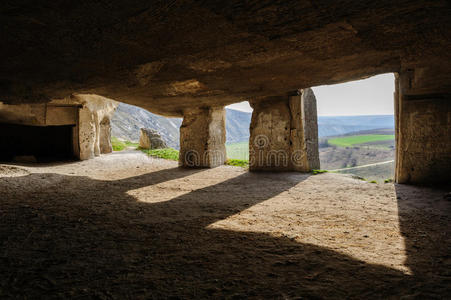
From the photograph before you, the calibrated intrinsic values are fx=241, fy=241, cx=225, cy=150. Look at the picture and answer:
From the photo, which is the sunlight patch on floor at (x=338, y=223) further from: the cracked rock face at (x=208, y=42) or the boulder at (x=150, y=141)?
the boulder at (x=150, y=141)

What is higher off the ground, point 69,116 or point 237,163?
point 69,116

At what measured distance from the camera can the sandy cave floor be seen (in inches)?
57.1

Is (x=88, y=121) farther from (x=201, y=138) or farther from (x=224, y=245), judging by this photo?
(x=224, y=245)

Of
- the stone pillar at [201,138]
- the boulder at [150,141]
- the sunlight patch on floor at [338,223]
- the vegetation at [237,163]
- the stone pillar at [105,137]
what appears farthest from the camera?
the boulder at [150,141]

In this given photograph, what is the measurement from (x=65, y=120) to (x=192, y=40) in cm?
903

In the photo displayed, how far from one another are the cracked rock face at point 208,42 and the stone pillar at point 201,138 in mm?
3142

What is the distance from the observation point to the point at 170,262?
1.79 meters

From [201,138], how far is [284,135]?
110 inches

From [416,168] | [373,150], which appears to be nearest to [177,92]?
[416,168]

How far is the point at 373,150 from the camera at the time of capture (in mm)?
18453

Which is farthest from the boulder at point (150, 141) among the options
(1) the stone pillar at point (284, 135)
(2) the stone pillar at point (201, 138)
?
(1) the stone pillar at point (284, 135)

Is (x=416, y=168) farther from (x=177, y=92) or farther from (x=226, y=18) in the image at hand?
(x=177, y=92)

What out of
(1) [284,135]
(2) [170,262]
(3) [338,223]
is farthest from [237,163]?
(2) [170,262]

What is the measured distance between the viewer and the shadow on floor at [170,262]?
4.64 ft
